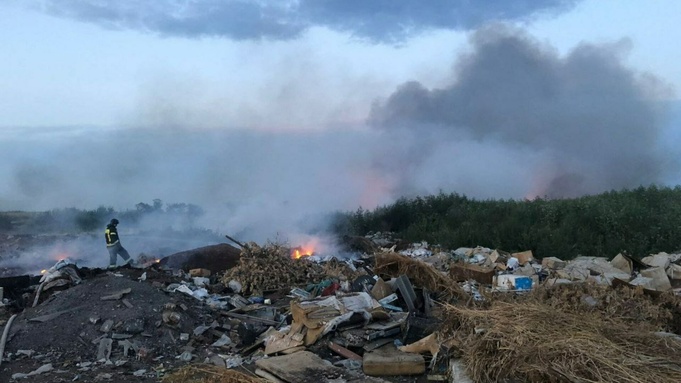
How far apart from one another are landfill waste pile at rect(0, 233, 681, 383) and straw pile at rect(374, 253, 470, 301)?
0.08ft

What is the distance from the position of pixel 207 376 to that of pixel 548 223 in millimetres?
14177

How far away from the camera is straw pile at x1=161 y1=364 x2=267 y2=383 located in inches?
218

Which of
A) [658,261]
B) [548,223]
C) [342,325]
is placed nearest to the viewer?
[342,325]

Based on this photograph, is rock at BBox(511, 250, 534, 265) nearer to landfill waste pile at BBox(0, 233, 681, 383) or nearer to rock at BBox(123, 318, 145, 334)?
landfill waste pile at BBox(0, 233, 681, 383)

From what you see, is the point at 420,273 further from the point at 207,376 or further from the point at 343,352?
the point at 207,376

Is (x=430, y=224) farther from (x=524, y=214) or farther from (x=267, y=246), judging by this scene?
(x=267, y=246)

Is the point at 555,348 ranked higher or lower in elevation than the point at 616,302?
higher

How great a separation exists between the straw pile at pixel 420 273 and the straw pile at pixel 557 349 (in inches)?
105

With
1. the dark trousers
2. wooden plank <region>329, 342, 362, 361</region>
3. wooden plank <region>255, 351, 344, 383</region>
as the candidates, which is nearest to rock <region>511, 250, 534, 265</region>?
wooden plank <region>329, 342, 362, 361</region>

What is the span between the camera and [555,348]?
4.68 meters

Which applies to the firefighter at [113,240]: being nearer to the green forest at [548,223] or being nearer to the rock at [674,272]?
the green forest at [548,223]

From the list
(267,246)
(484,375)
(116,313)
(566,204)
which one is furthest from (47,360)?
(566,204)

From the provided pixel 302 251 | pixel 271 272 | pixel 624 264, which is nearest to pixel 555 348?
pixel 271 272

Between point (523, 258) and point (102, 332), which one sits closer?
point (102, 332)
